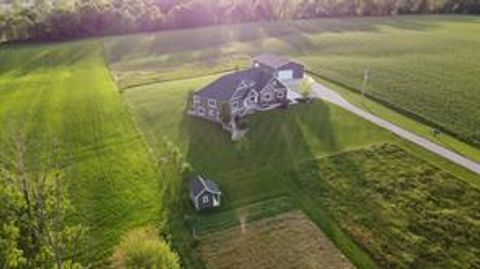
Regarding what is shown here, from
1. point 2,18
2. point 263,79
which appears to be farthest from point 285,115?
point 2,18

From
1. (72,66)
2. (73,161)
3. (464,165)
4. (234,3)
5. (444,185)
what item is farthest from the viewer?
(234,3)

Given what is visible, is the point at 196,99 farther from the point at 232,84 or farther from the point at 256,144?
the point at 256,144

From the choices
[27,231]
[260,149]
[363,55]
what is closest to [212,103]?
[260,149]

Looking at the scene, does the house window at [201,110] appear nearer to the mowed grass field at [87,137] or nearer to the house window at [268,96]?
the house window at [268,96]

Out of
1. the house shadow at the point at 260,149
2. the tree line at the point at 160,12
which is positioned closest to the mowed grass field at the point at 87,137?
the house shadow at the point at 260,149

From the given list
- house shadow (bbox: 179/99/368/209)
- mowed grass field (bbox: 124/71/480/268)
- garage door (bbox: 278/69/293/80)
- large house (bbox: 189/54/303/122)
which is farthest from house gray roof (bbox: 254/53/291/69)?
house shadow (bbox: 179/99/368/209)

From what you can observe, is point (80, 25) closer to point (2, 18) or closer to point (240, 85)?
point (2, 18)

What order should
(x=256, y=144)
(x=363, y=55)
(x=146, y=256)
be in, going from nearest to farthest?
1. (x=146, y=256)
2. (x=256, y=144)
3. (x=363, y=55)
